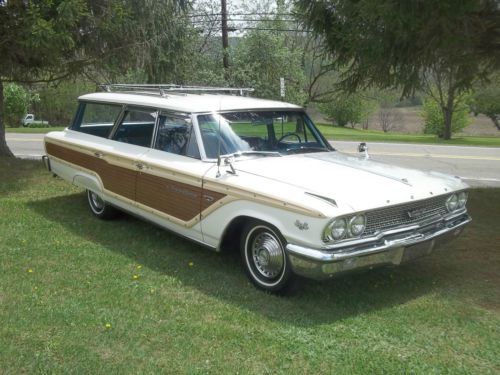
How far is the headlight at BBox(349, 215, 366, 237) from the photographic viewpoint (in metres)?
4.20

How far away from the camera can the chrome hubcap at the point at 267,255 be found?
4.56 m

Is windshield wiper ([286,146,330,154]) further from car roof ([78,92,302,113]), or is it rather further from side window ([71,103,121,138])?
side window ([71,103,121,138])

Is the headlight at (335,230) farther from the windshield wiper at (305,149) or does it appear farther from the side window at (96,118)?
the side window at (96,118)

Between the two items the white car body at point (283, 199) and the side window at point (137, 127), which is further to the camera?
the side window at point (137, 127)

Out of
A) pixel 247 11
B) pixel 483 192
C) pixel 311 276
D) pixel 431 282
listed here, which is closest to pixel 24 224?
pixel 311 276

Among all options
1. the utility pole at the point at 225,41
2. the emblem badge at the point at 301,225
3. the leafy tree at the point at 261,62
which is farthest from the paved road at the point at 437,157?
the utility pole at the point at 225,41

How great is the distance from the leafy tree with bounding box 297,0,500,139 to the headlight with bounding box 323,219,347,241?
2.78 m

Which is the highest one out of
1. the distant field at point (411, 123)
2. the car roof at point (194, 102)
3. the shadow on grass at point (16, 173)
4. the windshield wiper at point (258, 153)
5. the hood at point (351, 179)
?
the car roof at point (194, 102)

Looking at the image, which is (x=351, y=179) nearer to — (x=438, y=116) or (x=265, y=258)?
(x=265, y=258)

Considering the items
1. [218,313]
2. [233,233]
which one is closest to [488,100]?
[233,233]

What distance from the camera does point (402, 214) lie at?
4.55 metres

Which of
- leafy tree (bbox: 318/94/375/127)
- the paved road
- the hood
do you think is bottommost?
leafy tree (bbox: 318/94/375/127)

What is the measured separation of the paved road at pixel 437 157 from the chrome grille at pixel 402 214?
7.10 metres

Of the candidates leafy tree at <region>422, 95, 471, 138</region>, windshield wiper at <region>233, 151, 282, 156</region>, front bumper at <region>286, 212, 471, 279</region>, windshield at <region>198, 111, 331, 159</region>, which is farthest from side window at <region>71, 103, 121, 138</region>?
leafy tree at <region>422, 95, 471, 138</region>
